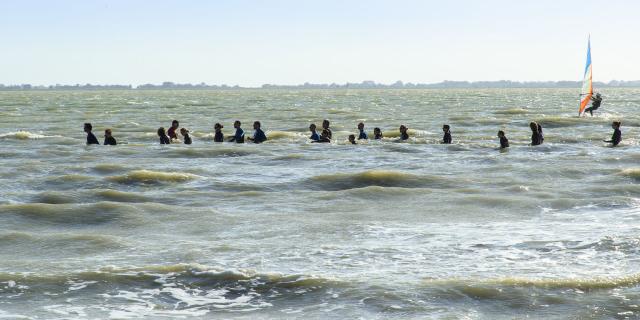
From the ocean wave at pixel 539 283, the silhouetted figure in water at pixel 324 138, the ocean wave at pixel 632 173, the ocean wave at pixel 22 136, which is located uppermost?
the ocean wave at pixel 539 283

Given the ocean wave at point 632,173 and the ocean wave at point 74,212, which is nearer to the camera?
the ocean wave at point 74,212

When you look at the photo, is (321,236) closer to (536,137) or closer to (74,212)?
(74,212)

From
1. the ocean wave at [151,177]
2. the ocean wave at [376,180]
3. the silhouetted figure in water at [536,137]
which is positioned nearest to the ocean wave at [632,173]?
the ocean wave at [376,180]

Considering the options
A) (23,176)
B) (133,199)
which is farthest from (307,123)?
(133,199)

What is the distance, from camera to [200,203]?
18.3 metres

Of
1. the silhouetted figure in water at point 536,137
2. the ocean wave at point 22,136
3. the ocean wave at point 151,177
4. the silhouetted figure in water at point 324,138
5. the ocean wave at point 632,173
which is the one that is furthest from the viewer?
the ocean wave at point 22,136

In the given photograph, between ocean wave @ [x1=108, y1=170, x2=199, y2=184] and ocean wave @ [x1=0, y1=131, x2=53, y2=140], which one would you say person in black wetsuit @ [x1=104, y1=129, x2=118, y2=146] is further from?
ocean wave @ [x1=108, y1=170, x2=199, y2=184]

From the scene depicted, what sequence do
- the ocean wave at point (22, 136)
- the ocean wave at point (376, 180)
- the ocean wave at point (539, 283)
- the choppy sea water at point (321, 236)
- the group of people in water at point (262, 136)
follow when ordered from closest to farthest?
1. the choppy sea water at point (321, 236)
2. the ocean wave at point (539, 283)
3. the ocean wave at point (376, 180)
4. the group of people in water at point (262, 136)
5. the ocean wave at point (22, 136)

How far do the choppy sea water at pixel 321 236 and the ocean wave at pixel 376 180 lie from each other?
0.24 ft

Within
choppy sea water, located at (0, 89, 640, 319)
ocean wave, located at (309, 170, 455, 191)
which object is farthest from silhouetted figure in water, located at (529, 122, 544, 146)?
ocean wave, located at (309, 170, 455, 191)

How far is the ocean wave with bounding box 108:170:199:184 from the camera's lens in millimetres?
21828

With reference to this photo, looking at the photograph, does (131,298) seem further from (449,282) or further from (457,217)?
(457,217)

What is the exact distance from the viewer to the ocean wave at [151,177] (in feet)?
71.6

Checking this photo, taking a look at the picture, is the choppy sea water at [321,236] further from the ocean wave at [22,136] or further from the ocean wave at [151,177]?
the ocean wave at [22,136]
